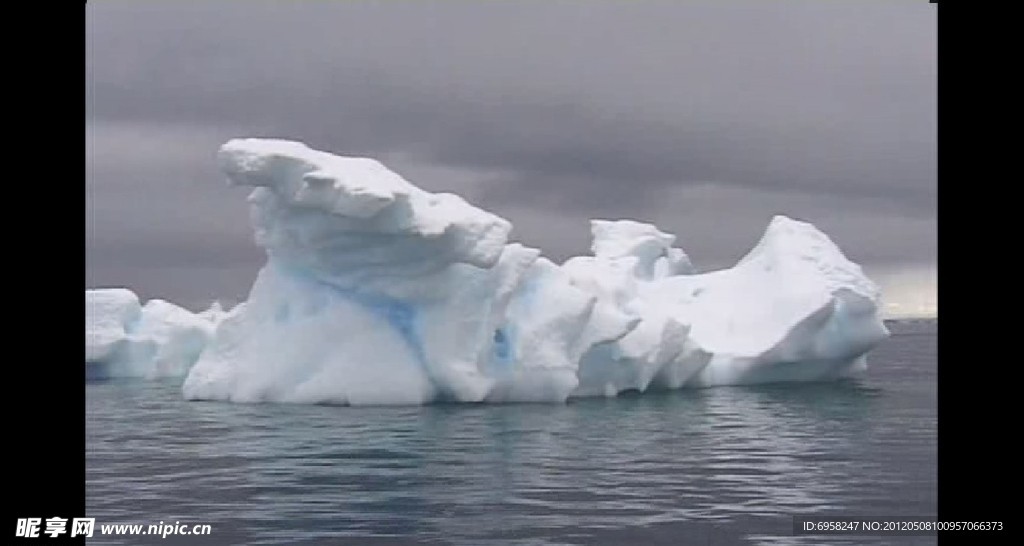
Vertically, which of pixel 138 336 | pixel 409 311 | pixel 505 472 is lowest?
pixel 505 472

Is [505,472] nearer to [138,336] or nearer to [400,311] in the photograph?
[400,311]

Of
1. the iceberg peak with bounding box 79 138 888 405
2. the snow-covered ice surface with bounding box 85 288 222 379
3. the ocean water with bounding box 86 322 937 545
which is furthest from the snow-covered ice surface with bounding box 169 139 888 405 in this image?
the snow-covered ice surface with bounding box 85 288 222 379

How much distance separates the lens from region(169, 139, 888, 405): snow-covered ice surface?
60.5 feet

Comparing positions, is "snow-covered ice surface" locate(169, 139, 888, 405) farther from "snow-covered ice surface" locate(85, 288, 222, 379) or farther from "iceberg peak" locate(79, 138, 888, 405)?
"snow-covered ice surface" locate(85, 288, 222, 379)

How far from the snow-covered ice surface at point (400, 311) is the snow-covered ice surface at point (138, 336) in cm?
984

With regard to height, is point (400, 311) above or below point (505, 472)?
above

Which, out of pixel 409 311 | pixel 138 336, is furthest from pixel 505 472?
pixel 138 336

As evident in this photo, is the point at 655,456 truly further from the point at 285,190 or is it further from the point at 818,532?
the point at 285,190

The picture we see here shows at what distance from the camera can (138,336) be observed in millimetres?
32469

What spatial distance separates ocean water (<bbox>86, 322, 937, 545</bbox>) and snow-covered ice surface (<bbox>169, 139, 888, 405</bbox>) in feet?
2.11

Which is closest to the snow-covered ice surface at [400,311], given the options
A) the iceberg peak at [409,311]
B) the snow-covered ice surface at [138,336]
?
the iceberg peak at [409,311]

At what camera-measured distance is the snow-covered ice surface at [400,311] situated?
60.5ft

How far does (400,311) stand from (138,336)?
15.2m

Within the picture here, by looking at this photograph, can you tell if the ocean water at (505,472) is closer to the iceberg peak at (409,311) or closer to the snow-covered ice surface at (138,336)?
the iceberg peak at (409,311)
